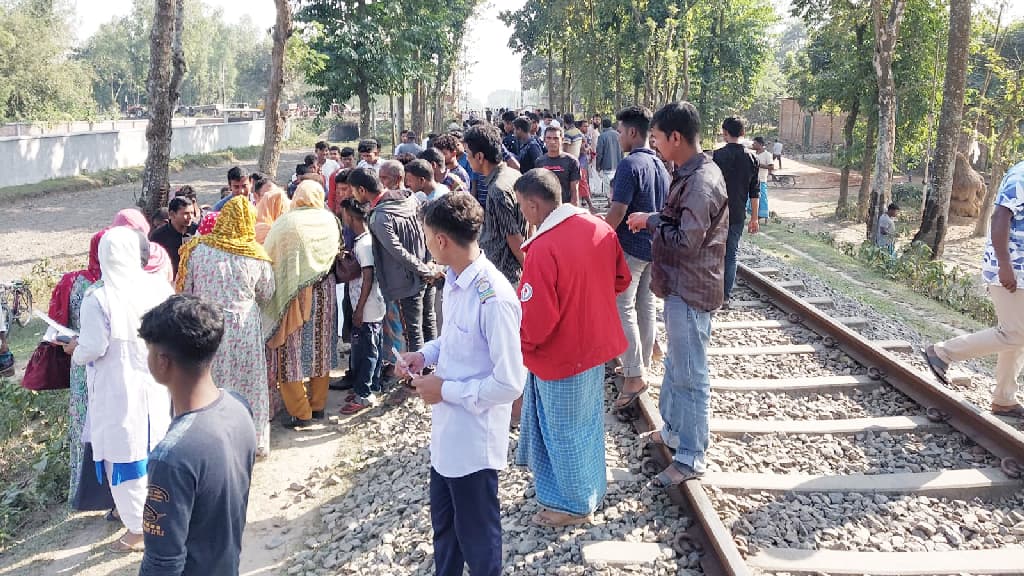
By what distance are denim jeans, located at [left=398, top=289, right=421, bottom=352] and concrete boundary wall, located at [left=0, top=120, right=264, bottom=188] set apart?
2002 centimetres

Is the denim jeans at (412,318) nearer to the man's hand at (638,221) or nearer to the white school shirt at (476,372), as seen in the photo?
the man's hand at (638,221)

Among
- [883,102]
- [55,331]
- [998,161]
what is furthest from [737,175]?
[998,161]

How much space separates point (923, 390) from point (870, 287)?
4.64 meters

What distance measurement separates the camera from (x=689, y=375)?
3.94m

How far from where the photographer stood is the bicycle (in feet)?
30.6

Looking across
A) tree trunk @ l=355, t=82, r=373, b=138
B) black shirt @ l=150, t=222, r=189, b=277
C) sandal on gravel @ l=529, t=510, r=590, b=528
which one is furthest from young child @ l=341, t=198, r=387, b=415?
tree trunk @ l=355, t=82, r=373, b=138

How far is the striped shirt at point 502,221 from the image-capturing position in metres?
5.02

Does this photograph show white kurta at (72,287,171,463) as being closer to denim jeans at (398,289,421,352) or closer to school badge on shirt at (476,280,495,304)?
school badge on shirt at (476,280,495,304)

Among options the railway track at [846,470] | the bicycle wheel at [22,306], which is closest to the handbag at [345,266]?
the railway track at [846,470]

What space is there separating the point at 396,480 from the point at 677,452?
1.66 m

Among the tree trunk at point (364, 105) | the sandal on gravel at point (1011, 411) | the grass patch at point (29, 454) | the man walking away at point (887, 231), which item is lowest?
the grass patch at point (29, 454)

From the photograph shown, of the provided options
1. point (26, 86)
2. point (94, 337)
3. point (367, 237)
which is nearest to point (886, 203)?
point (367, 237)

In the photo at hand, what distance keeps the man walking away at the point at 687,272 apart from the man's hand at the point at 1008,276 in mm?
2016

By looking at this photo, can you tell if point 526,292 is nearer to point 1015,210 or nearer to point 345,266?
point 345,266
